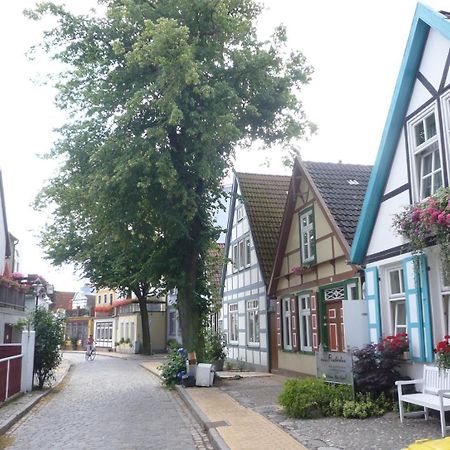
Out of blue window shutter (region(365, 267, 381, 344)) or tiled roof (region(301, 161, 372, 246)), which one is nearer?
blue window shutter (region(365, 267, 381, 344))

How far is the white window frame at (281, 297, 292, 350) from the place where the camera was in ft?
60.2

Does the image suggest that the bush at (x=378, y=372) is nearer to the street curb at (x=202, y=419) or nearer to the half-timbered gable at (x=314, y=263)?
the street curb at (x=202, y=419)

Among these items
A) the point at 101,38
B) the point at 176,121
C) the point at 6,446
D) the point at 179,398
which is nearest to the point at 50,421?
the point at 6,446

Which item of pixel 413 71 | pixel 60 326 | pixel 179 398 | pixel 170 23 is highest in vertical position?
pixel 170 23

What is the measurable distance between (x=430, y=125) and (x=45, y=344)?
41.4 ft

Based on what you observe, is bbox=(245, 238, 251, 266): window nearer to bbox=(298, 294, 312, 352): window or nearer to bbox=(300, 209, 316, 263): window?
bbox=(298, 294, 312, 352): window

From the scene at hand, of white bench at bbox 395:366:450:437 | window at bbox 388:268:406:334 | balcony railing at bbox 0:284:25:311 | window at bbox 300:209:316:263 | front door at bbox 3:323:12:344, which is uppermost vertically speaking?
window at bbox 300:209:316:263

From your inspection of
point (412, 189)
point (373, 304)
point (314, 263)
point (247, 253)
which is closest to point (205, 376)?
point (314, 263)

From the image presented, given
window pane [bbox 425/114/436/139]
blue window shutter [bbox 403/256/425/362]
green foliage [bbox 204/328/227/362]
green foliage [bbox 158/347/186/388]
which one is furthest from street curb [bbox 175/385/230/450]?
window pane [bbox 425/114/436/139]

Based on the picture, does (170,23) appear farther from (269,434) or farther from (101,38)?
(269,434)

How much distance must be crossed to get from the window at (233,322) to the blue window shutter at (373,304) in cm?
1360

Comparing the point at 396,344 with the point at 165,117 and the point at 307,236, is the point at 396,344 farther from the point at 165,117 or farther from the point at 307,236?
the point at 165,117

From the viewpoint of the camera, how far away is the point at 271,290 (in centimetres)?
1966

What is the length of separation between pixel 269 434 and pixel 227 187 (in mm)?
31009
